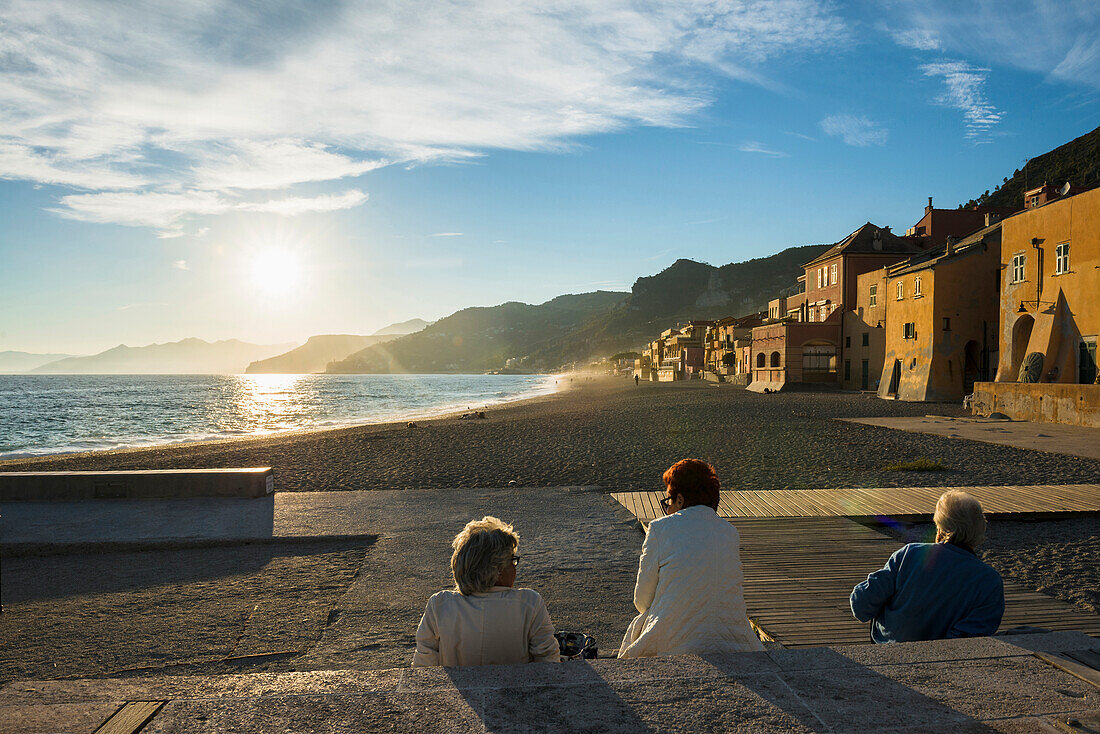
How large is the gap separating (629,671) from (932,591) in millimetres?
1711

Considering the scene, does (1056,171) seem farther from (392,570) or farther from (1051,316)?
(392,570)

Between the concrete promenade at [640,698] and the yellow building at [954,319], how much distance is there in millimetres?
29714

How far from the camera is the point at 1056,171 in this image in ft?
181

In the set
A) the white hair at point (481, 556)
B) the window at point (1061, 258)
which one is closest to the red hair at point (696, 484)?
the white hair at point (481, 556)

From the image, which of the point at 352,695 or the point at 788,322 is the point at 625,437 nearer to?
the point at 352,695

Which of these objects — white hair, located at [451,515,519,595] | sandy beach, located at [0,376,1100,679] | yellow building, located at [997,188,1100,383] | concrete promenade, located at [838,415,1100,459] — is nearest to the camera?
white hair, located at [451,515,519,595]

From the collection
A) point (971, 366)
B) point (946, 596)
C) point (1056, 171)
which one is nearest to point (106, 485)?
point (946, 596)

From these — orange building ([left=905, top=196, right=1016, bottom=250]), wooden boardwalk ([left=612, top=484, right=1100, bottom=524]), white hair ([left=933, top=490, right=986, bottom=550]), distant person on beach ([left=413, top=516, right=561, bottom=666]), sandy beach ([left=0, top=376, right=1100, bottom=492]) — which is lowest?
sandy beach ([left=0, top=376, right=1100, bottom=492])

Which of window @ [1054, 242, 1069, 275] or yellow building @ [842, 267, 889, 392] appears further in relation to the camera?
yellow building @ [842, 267, 889, 392]

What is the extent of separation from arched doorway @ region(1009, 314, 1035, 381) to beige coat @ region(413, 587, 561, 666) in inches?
1044

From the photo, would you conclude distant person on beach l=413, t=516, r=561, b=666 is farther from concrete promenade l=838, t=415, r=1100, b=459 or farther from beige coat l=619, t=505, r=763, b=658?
concrete promenade l=838, t=415, r=1100, b=459

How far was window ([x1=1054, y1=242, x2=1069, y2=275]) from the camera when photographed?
20.7 meters

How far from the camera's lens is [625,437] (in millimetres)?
19016

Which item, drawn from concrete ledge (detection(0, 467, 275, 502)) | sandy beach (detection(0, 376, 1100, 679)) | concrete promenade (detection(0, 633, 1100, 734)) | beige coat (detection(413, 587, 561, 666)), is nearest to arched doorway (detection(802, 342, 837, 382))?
sandy beach (detection(0, 376, 1100, 679))
